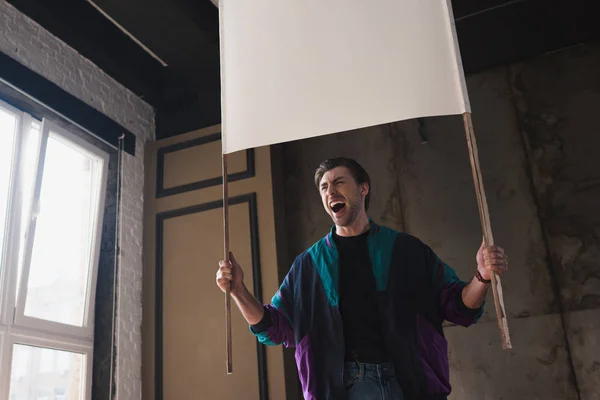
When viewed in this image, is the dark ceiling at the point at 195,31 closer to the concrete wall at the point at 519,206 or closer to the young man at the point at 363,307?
the concrete wall at the point at 519,206

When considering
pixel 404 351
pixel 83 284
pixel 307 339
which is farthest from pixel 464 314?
pixel 83 284

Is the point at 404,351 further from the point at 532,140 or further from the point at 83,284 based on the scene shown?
the point at 83,284

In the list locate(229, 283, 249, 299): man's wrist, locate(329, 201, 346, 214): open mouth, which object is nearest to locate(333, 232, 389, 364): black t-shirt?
locate(329, 201, 346, 214): open mouth

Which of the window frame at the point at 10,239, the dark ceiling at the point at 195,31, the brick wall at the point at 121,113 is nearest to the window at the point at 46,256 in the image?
the window frame at the point at 10,239

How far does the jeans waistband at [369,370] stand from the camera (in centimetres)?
181

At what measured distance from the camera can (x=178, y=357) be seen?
3201 millimetres

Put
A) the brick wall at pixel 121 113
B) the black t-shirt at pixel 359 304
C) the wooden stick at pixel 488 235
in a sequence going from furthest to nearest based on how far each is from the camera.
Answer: the brick wall at pixel 121 113 → the black t-shirt at pixel 359 304 → the wooden stick at pixel 488 235

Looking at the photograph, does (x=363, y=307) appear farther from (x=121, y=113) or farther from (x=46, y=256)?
(x=121, y=113)

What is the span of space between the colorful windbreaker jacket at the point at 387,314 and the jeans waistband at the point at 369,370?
1.1 inches

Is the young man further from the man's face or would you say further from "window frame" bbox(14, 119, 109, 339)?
"window frame" bbox(14, 119, 109, 339)

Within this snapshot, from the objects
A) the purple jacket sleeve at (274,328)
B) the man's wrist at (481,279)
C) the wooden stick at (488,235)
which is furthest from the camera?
the purple jacket sleeve at (274,328)

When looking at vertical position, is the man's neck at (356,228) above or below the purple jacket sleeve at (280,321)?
above

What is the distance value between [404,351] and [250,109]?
3.06 ft

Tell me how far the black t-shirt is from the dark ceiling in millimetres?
1537
